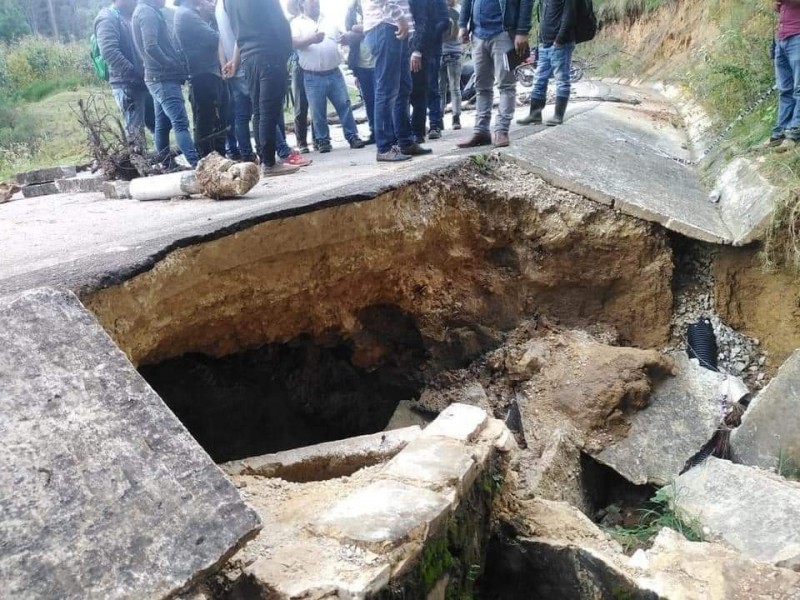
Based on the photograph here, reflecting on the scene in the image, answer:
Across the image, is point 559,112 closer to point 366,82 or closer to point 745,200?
point 366,82

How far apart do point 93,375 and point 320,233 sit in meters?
1.77

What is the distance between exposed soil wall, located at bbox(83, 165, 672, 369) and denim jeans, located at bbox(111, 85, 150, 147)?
3467 mm

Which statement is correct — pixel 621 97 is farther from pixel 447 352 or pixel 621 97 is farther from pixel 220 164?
pixel 220 164

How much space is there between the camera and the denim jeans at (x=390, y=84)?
15.0ft

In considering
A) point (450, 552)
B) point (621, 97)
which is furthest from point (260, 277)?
→ point (621, 97)

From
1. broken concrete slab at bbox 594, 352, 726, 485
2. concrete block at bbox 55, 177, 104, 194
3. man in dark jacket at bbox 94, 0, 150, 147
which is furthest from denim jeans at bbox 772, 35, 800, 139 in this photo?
concrete block at bbox 55, 177, 104, 194

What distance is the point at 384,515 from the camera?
5.85 feet

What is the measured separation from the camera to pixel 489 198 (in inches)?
168

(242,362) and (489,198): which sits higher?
(489,198)

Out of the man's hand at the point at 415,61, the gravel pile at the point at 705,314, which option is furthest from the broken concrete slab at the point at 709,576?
the man's hand at the point at 415,61

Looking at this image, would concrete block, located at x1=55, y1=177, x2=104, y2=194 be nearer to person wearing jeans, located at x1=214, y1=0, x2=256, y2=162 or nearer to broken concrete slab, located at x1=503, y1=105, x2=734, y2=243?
person wearing jeans, located at x1=214, y1=0, x2=256, y2=162

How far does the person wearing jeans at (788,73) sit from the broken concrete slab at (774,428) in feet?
6.34

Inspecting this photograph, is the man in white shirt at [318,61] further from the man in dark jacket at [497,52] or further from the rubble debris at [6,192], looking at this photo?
the rubble debris at [6,192]

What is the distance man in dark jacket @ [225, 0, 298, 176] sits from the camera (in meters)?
4.43
